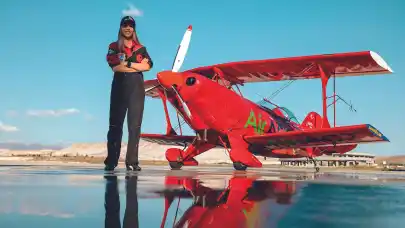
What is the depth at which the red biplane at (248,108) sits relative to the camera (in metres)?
12.2

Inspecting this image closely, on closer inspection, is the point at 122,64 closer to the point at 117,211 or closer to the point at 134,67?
the point at 134,67

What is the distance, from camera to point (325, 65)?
13508 mm

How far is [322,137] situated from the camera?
41.9 feet

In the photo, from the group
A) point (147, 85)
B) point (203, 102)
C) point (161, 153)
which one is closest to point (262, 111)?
point (203, 102)

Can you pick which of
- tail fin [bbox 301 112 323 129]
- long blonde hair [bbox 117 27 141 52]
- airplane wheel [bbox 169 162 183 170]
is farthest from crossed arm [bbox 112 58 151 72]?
tail fin [bbox 301 112 323 129]

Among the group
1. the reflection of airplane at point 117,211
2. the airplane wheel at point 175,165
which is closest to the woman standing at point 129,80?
the reflection of airplane at point 117,211

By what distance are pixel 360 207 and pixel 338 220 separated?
0.88 meters

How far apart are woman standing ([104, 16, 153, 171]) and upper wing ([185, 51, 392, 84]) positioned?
645 cm

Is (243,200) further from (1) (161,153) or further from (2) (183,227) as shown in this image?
(1) (161,153)

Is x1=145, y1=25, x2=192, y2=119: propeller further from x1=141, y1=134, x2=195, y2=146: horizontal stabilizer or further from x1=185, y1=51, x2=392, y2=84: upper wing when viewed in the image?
x1=141, y1=134, x2=195, y2=146: horizontal stabilizer

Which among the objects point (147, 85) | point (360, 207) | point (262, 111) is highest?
point (147, 85)

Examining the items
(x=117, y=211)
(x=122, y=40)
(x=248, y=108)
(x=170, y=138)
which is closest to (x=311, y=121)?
(x=248, y=108)

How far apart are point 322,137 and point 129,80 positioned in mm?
7342

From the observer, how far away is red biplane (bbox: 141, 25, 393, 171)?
12219 millimetres
